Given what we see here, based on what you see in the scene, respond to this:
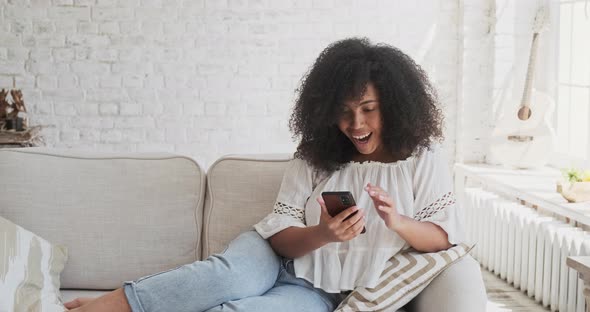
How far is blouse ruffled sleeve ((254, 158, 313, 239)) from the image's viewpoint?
251cm

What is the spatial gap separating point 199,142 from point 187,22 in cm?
75

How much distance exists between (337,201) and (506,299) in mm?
2027

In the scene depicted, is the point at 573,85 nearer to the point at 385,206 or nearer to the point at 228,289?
the point at 385,206

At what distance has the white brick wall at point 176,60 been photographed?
505cm

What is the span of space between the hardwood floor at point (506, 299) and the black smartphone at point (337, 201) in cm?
179

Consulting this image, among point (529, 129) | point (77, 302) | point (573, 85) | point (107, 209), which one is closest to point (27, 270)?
point (77, 302)

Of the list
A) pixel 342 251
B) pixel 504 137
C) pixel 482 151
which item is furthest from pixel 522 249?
pixel 342 251

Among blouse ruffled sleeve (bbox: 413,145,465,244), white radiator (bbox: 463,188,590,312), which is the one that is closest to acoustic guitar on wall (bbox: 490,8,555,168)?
white radiator (bbox: 463,188,590,312)

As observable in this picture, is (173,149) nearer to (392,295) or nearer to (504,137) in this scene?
(504,137)

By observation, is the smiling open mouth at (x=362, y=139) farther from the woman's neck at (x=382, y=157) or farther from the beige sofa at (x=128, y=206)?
the beige sofa at (x=128, y=206)

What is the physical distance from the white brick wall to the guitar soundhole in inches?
25.3

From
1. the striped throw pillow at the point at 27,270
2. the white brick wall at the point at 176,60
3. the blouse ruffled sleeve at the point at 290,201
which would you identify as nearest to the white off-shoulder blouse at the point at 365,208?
the blouse ruffled sleeve at the point at 290,201

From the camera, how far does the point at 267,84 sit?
5121 millimetres

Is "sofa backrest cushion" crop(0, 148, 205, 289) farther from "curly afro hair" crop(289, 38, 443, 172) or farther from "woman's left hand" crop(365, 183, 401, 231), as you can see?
"woman's left hand" crop(365, 183, 401, 231)
